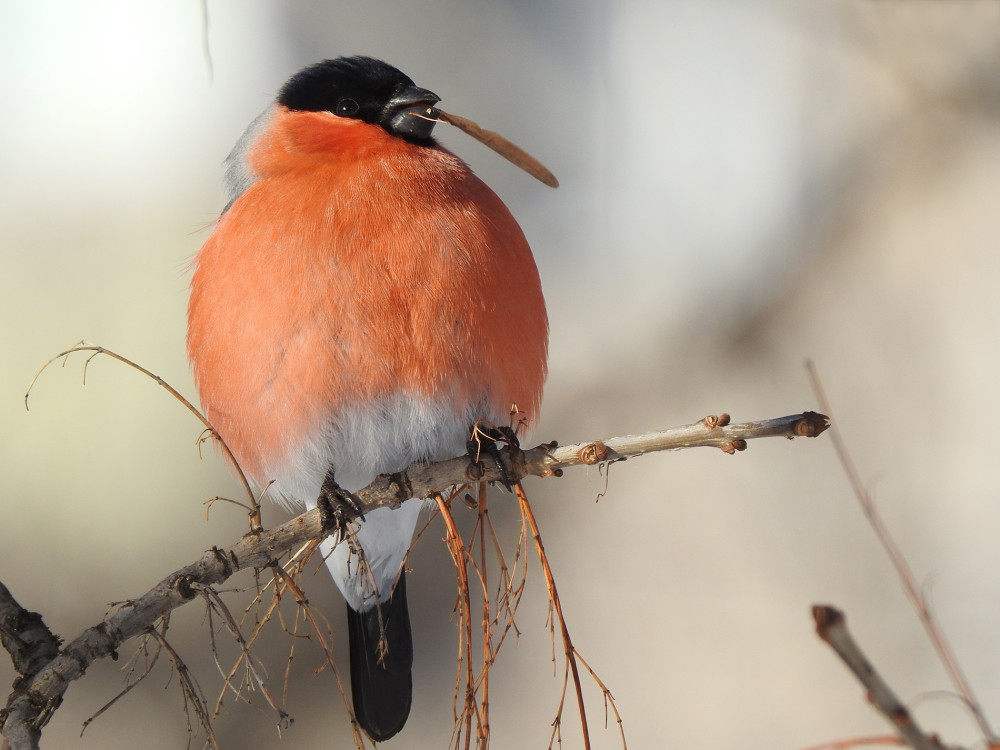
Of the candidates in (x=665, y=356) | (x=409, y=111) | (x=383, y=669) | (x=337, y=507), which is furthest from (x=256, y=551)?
(x=665, y=356)

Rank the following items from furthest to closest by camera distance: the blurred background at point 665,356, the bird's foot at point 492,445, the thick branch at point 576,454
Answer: the blurred background at point 665,356
the bird's foot at point 492,445
the thick branch at point 576,454

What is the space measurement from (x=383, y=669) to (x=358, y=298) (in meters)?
0.59

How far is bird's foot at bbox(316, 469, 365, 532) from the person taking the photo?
42.3 inches

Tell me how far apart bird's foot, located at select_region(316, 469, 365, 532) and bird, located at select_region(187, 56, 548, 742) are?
11 millimetres

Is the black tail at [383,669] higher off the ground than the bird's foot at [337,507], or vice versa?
the bird's foot at [337,507]

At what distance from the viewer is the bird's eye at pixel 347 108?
1.31 meters

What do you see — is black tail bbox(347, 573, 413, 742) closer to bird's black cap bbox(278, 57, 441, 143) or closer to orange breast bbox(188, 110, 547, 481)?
orange breast bbox(188, 110, 547, 481)

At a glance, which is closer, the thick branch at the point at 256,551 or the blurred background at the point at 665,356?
Result: the thick branch at the point at 256,551

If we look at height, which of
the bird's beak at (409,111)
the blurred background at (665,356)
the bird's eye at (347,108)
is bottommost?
the blurred background at (665,356)

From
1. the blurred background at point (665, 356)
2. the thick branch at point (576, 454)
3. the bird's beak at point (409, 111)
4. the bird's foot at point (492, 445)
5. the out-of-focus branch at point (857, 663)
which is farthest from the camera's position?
the blurred background at point (665, 356)

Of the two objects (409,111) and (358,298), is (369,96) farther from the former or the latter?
(358,298)

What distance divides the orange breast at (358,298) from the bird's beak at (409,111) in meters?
0.04

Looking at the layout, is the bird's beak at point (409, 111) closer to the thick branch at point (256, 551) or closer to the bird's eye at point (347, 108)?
the bird's eye at point (347, 108)

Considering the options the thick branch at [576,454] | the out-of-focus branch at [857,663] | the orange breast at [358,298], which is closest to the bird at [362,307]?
the orange breast at [358,298]
